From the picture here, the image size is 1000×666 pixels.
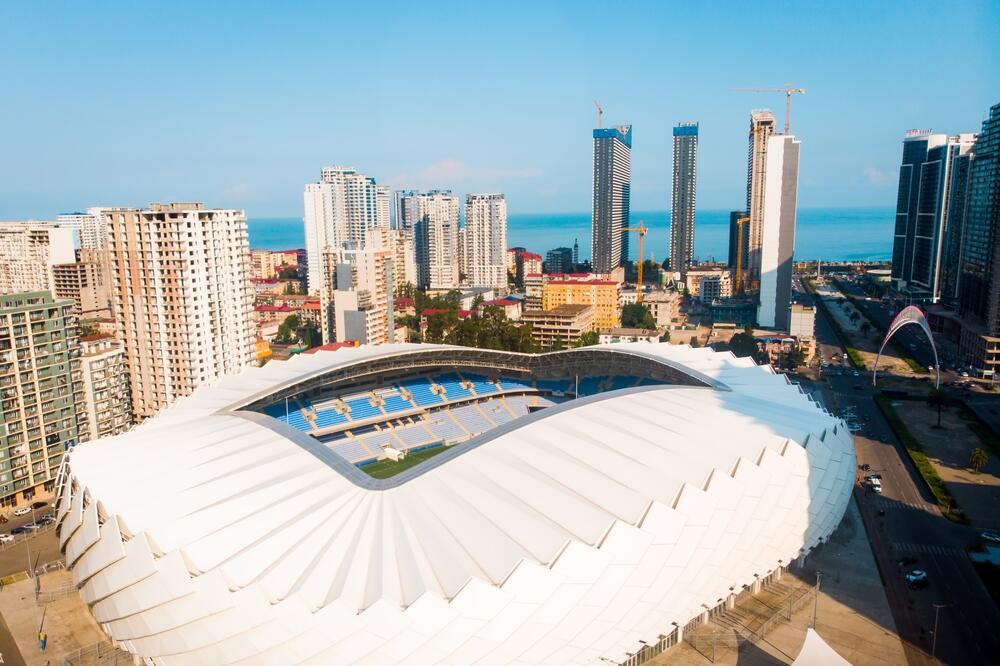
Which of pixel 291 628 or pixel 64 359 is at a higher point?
pixel 64 359

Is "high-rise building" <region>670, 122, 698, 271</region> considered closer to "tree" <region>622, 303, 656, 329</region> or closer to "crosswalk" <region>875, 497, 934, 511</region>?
"tree" <region>622, 303, 656, 329</region>

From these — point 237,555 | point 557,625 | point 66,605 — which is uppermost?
point 237,555

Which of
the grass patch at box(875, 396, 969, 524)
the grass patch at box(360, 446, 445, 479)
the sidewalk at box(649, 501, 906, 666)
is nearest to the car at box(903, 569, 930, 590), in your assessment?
the sidewalk at box(649, 501, 906, 666)

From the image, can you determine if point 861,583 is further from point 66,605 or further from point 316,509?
point 66,605

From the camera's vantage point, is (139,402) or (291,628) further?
(139,402)

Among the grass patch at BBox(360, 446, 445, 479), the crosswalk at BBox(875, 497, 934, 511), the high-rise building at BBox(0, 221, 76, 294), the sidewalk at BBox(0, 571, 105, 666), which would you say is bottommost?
the sidewalk at BBox(0, 571, 105, 666)

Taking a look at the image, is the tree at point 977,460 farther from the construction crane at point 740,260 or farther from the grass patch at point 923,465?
the construction crane at point 740,260

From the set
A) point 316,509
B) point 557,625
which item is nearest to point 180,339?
point 316,509

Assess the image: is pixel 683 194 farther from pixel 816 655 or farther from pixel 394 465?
pixel 816 655

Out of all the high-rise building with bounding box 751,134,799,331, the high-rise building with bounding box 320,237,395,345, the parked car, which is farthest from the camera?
the high-rise building with bounding box 751,134,799,331
